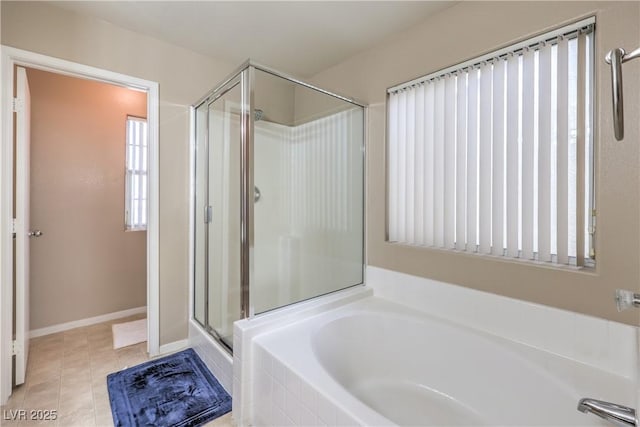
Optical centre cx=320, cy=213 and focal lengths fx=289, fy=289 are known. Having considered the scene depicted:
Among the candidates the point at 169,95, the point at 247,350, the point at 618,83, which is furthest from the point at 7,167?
the point at 618,83

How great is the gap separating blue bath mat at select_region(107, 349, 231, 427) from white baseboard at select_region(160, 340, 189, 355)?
122 mm

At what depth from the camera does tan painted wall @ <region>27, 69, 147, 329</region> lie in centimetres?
247

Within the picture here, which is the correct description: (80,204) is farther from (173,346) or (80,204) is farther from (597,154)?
(597,154)

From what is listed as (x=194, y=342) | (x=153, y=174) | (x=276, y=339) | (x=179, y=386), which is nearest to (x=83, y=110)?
(x=153, y=174)

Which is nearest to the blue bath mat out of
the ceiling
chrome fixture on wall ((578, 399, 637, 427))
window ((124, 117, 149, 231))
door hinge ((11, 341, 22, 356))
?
door hinge ((11, 341, 22, 356))

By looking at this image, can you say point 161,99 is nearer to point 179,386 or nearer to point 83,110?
point 83,110

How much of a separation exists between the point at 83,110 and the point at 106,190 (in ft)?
2.45

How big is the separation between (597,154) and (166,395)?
102 inches

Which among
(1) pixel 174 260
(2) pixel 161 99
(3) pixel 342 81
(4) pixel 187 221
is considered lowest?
(1) pixel 174 260

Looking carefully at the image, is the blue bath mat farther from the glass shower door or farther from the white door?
the white door

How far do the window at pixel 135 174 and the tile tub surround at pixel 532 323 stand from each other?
2.67 m

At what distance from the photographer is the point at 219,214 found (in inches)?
83.4

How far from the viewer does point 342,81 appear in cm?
250

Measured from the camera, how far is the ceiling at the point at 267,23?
5.91 ft
